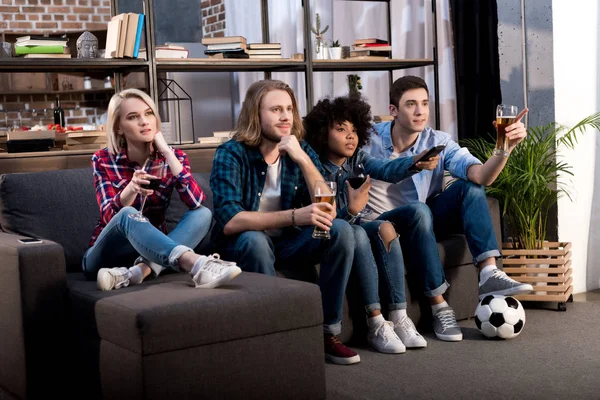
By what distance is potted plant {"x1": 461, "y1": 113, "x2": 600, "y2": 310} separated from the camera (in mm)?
3850

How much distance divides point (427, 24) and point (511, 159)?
155 centimetres

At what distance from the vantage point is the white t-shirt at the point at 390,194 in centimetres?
356

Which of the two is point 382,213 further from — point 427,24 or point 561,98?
point 427,24

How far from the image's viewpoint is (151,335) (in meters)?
2.18

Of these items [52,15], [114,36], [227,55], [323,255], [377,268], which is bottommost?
[377,268]

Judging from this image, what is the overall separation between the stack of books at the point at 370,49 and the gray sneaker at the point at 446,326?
213 centimetres

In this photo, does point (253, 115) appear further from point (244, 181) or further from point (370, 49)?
point (370, 49)

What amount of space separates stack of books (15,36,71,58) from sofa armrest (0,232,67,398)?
1.68 metres

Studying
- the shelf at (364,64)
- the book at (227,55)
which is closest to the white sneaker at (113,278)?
the book at (227,55)

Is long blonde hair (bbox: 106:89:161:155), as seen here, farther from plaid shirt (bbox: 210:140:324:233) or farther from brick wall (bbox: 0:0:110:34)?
brick wall (bbox: 0:0:110:34)

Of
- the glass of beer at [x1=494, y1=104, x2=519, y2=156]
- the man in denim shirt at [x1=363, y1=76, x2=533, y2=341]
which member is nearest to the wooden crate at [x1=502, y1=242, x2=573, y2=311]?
the man in denim shirt at [x1=363, y1=76, x2=533, y2=341]

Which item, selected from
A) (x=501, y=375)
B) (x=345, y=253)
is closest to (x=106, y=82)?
(x=345, y=253)

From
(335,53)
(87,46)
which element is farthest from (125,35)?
(335,53)

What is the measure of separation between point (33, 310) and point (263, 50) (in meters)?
2.50
